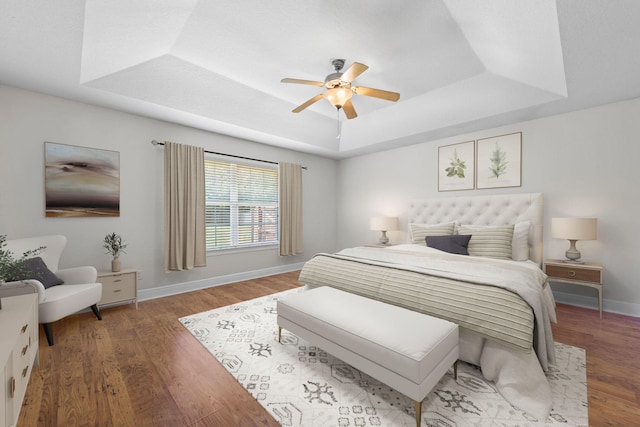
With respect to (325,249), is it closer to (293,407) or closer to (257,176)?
(257,176)

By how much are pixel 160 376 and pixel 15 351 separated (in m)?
0.83

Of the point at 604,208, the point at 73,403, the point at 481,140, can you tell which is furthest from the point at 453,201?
the point at 73,403

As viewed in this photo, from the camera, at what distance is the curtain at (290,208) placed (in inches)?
195

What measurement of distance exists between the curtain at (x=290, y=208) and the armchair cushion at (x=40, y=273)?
3042mm

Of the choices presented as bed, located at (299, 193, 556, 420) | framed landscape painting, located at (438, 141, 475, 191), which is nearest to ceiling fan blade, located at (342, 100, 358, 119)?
bed, located at (299, 193, 556, 420)

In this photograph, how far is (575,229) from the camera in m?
2.96

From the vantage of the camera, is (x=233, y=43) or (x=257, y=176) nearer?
(x=233, y=43)

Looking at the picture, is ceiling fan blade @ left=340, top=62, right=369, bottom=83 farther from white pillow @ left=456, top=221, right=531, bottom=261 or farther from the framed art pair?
white pillow @ left=456, top=221, right=531, bottom=261

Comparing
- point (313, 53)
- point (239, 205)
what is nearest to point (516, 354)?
point (313, 53)

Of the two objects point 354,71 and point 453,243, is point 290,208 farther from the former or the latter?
point 354,71

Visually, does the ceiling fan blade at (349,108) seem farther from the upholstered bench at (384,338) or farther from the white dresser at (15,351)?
the white dresser at (15,351)

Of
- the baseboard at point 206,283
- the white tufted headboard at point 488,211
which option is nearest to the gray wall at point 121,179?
the baseboard at point 206,283

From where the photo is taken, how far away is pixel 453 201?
4152 millimetres

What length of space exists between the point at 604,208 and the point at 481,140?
1.65 metres
